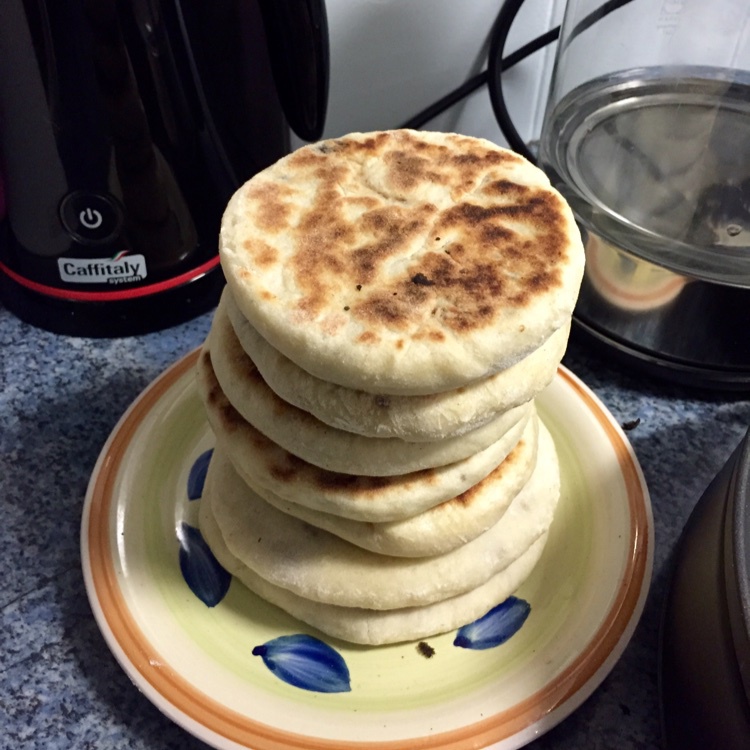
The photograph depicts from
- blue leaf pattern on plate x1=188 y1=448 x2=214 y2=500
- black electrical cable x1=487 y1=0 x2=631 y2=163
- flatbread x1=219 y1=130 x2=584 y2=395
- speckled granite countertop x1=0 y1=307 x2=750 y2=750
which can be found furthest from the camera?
black electrical cable x1=487 y1=0 x2=631 y2=163

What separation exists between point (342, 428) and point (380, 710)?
0.72 ft

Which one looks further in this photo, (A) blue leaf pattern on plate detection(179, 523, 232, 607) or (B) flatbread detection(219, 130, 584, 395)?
(A) blue leaf pattern on plate detection(179, 523, 232, 607)

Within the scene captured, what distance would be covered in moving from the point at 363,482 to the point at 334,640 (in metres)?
0.16

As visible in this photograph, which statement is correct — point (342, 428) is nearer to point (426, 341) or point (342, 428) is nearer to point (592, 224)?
point (426, 341)

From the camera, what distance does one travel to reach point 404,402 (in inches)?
18.4

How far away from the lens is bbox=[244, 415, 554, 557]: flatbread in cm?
54

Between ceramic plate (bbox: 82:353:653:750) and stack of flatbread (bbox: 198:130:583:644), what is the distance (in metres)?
0.03

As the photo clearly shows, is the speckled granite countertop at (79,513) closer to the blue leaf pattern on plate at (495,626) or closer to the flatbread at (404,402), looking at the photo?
the blue leaf pattern on plate at (495,626)

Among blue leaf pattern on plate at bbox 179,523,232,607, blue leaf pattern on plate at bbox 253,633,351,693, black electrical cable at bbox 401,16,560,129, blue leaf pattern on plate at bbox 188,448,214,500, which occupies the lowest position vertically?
blue leaf pattern on plate at bbox 253,633,351,693

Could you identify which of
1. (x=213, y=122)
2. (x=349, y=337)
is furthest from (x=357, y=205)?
(x=213, y=122)

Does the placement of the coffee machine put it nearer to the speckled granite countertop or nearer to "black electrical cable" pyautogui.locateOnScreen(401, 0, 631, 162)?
the speckled granite countertop

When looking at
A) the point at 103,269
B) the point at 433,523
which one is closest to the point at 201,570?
the point at 433,523

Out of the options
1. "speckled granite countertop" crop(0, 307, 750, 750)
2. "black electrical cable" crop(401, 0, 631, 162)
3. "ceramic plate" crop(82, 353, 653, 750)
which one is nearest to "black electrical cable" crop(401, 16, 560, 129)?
"black electrical cable" crop(401, 0, 631, 162)

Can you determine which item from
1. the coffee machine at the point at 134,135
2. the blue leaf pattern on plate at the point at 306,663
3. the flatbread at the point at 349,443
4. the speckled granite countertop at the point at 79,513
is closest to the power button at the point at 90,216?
the coffee machine at the point at 134,135
